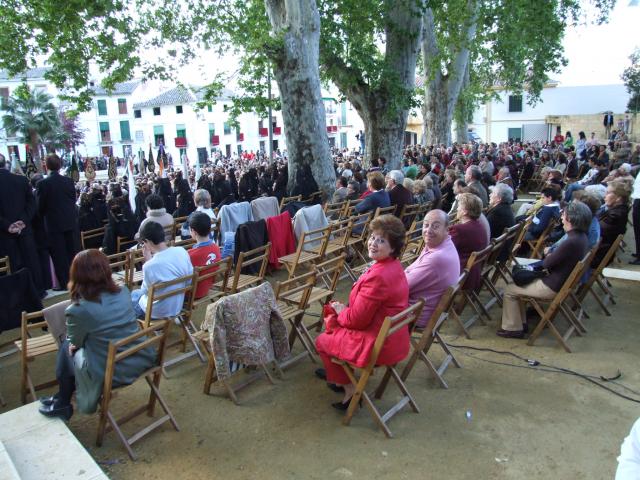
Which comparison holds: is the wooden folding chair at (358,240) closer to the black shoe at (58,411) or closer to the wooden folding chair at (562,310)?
the wooden folding chair at (562,310)

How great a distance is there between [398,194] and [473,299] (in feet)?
9.63

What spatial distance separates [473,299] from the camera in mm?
5320

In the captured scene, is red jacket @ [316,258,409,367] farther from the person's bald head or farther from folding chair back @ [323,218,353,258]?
folding chair back @ [323,218,353,258]

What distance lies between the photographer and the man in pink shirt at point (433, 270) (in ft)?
13.3

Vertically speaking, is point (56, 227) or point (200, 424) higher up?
point (56, 227)

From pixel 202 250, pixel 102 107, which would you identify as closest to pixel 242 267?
pixel 202 250

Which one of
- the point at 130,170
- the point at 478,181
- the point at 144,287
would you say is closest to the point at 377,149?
the point at 478,181

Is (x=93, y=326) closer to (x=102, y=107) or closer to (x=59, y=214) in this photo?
(x=59, y=214)

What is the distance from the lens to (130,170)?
9.47 metres

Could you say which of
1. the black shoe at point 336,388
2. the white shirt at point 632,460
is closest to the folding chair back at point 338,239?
the black shoe at point 336,388

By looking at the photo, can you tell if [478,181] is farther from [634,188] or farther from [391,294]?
[391,294]

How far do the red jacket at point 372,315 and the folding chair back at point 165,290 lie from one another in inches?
53.1

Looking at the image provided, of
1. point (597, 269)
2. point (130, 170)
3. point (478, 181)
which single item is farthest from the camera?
point (130, 170)

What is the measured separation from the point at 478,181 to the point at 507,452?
5.85 metres
